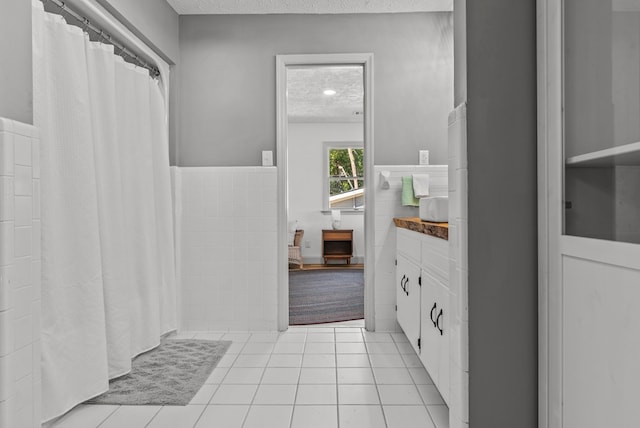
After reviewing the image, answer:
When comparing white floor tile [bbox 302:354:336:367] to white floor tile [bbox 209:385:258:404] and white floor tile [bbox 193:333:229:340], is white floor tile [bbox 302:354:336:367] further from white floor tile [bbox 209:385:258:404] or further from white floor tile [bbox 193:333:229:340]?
white floor tile [bbox 193:333:229:340]

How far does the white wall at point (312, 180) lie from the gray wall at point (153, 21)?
3.96 meters

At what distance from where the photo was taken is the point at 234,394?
224 centimetres

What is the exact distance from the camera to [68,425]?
1.94 m

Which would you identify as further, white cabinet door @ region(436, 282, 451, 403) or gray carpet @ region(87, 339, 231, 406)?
gray carpet @ region(87, 339, 231, 406)

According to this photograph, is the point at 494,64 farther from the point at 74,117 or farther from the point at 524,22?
the point at 74,117

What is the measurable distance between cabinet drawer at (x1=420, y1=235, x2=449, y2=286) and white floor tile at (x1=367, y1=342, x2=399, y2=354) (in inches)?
31.8

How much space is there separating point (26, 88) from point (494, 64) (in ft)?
5.44

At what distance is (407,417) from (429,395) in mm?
270

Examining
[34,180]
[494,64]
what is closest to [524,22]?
[494,64]

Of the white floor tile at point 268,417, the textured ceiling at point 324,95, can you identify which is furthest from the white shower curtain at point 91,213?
the textured ceiling at point 324,95

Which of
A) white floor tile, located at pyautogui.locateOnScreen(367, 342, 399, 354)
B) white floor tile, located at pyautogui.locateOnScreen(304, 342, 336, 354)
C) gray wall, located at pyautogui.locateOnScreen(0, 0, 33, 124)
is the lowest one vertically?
white floor tile, located at pyautogui.locateOnScreen(304, 342, 336, 354)

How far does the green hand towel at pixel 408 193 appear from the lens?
325cm

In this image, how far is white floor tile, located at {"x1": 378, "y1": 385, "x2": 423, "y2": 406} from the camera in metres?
2.13

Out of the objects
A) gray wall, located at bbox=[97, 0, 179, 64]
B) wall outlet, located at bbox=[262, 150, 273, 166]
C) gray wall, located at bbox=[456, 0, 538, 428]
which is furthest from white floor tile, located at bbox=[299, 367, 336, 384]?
gray wall, located at bbox=[97, 0, 179, 64]
